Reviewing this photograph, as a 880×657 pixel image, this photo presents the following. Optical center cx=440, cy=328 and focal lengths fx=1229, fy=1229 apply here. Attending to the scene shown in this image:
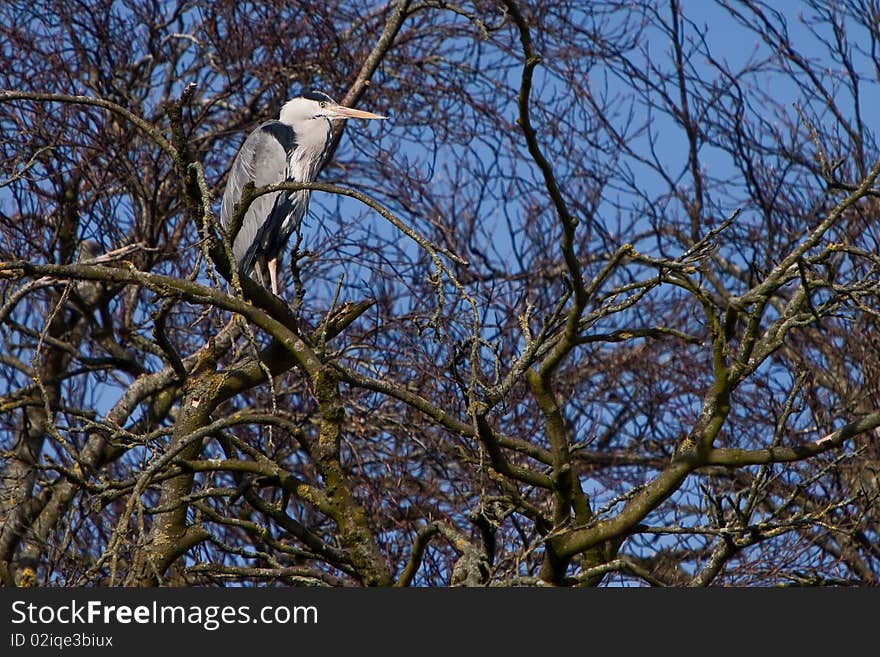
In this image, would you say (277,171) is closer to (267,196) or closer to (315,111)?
(267,196)

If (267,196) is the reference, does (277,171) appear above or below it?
above

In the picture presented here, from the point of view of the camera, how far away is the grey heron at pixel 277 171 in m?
6.12

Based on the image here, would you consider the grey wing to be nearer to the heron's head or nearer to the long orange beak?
the heron's head

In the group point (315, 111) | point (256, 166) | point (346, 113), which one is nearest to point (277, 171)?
point (256, 166)

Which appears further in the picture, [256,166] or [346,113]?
[346,113]

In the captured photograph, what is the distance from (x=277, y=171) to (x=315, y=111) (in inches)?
19.2

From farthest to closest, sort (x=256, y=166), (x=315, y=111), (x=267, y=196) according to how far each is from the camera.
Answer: (x=315, y=111) → (x=256, y=166) → (x=267, y=196)

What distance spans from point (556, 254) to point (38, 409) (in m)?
3.44

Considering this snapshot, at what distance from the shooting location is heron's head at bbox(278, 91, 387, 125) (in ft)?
21.8

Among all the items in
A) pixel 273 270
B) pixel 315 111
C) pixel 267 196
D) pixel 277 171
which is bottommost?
pixel 273 270

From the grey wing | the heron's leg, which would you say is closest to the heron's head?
the grey wing

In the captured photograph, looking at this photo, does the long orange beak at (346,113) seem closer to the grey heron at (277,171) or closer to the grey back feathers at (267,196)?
the grey heron at (277,171)

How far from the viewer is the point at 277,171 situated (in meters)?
6.36

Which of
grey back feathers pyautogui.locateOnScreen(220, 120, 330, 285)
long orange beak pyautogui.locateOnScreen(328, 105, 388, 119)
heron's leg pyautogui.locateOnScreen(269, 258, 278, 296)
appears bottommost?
heron's leg pyautogui.locateOnScreen(269, 258, 278, 296)
